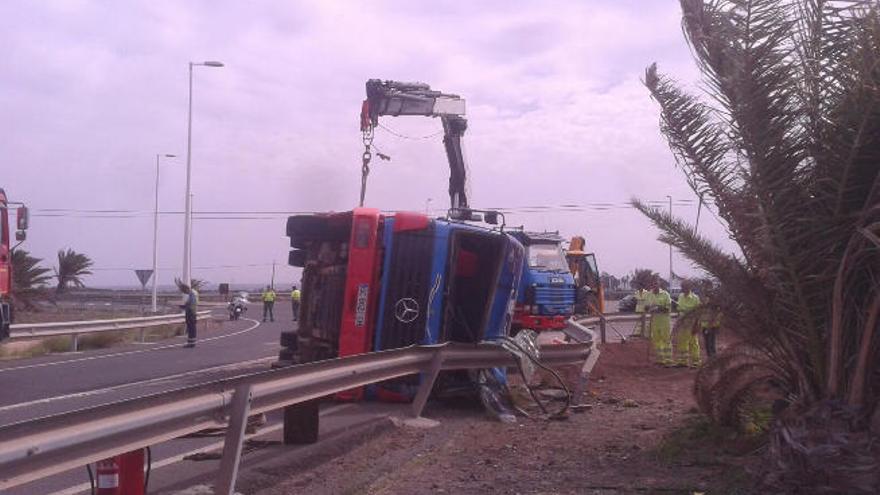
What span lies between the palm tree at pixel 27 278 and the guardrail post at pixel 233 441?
117 feet

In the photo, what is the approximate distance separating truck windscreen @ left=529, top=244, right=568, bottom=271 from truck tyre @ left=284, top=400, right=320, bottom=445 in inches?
395

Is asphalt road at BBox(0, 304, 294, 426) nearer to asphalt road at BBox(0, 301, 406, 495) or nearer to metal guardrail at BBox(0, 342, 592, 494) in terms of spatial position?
asphalt road at BBox(0, 301, 406, 495)

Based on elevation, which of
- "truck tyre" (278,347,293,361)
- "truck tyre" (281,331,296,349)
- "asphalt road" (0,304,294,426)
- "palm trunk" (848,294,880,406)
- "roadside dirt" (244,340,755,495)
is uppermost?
"palm trunk" (848,294,880,406)

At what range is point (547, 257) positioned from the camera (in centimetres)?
1911

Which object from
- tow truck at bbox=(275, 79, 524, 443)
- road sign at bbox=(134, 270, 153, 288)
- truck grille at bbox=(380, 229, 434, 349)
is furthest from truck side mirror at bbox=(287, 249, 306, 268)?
road sign at bbox=(134, 270, 153, 288)

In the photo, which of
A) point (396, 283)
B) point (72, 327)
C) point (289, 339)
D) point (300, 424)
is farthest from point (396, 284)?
point (72, 327)

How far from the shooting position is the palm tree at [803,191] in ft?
21.4

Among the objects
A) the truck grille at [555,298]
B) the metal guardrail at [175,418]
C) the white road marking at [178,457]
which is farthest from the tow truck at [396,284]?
the truck grille at [555,298]

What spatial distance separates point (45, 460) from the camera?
4570 mm

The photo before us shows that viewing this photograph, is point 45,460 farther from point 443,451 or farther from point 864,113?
point 864,113

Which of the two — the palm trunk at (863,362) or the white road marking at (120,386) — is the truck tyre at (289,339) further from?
the palm trunk at (863,362)

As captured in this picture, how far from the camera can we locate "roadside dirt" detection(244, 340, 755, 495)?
7.03 m

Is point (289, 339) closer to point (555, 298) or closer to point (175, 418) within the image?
point (555, 298)

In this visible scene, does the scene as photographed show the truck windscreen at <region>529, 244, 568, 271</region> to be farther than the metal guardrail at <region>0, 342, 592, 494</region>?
Yes
